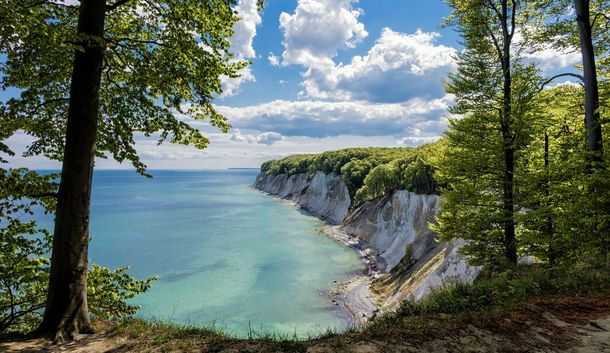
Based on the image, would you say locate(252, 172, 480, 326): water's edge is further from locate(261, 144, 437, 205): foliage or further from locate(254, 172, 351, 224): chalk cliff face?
locate(261, 144, 437, 205): foliage

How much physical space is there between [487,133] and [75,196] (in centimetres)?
1717

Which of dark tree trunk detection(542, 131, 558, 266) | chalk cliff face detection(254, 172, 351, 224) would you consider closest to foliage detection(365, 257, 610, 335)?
dark tree trunk detection(542, 131, 558, 266)

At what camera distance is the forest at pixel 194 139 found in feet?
23.6

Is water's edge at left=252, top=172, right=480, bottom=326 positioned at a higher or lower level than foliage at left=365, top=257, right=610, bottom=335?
lower

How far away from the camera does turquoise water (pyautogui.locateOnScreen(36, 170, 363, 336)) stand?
35.6 meters

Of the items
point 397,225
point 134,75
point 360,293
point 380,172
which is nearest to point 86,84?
point 134,75

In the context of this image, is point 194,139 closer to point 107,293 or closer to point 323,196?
point 107,293

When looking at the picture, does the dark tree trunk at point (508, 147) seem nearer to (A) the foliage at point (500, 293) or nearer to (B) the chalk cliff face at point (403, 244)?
(B) the chalk cliff face at point (403, 244)

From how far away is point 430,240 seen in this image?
1594 inches

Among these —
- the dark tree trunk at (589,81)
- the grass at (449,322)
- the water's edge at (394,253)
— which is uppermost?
the dark tree trunk at (589,81)

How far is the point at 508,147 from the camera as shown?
1570 centimetres

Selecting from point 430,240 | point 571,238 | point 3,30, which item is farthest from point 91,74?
point 430,240

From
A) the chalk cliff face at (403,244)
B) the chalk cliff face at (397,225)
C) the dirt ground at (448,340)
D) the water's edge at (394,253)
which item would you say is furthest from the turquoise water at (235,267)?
the dirt ground at (448,340)

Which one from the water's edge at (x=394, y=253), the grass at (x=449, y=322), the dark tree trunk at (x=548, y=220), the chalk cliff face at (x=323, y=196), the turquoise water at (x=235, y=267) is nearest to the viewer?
the grass at (x=449, y=322)
